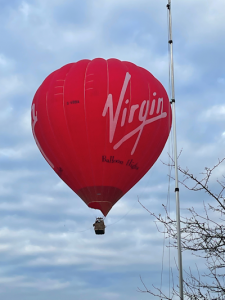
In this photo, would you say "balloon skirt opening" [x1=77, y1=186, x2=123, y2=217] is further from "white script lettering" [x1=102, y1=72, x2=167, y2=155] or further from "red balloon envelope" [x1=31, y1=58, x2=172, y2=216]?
"white script lettering" [x1=102, y1=72, x2=167, y2=155]

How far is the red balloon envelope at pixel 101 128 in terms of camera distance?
21.0 m

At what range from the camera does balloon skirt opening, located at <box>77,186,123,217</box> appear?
21.2m

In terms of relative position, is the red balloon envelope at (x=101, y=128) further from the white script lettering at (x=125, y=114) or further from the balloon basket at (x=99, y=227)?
the balloon basket at (x=99, y=227)

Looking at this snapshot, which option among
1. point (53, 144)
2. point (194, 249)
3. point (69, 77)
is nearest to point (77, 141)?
point (53, 144)

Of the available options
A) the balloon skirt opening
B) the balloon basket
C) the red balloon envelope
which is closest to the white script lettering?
the red balloon envelope

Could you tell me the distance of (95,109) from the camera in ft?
68.8

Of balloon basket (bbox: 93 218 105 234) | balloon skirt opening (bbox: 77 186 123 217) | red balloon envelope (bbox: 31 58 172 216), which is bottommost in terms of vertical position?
balloon basket (bbox: 93 218 105 234)

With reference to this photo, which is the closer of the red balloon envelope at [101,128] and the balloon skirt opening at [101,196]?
the red balloon envelope at [101,128]

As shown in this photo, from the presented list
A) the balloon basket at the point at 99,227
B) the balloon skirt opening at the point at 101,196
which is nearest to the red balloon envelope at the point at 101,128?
the balloon skirt opening at the point at 101,196

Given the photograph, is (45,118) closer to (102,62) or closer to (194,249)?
(102,62)

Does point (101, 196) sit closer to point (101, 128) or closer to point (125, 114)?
point (101, 128)

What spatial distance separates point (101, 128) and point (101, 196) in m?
2.97

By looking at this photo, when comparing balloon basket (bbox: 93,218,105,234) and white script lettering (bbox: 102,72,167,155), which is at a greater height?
white script lettering (bbox: 102,72,167,155)

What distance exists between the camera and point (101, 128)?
→ 20969 millimetres
